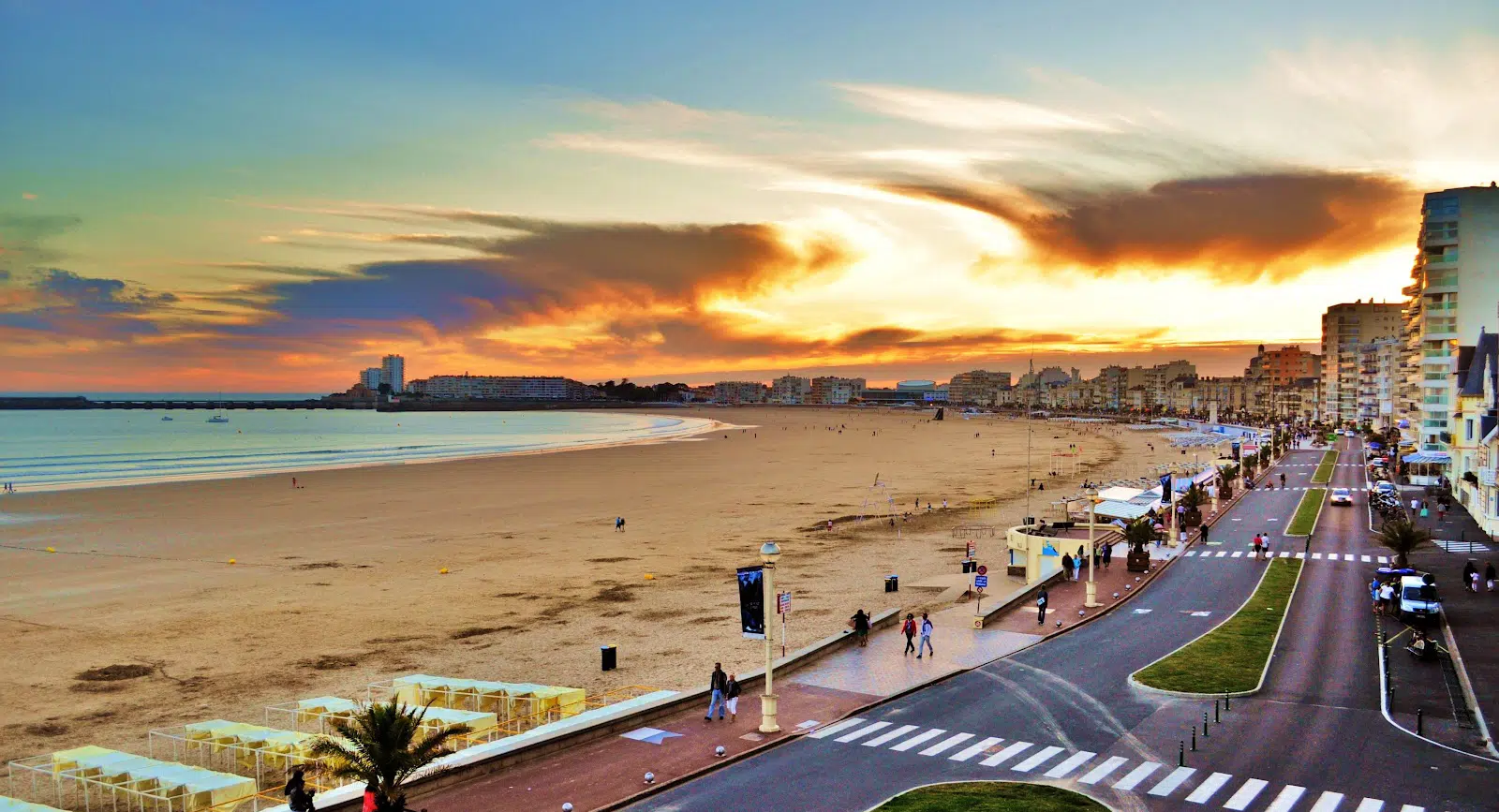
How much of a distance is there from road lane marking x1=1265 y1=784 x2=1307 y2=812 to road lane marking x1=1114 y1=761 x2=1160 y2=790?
88.5 inches

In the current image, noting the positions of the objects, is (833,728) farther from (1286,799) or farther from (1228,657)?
(1228,657)

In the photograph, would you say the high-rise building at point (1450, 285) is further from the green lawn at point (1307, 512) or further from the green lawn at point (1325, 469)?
the green lawn at point (1307, 512)

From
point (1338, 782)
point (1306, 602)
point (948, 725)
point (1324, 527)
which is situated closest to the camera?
point (1338, 782)

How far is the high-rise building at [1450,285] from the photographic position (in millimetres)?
75312

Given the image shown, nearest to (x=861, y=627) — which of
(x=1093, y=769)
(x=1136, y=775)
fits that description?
(x=1093, y=769)

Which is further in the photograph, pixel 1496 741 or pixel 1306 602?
pixel 1306 602

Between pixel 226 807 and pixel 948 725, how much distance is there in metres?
14.9

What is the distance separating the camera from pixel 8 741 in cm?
2428

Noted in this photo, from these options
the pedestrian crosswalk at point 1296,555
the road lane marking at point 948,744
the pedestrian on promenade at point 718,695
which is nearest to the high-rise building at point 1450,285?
the pedestrian crosswalk at point 1296,555

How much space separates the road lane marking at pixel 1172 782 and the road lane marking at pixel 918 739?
480 cm

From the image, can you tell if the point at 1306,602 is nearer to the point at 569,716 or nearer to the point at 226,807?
the point at 569,716

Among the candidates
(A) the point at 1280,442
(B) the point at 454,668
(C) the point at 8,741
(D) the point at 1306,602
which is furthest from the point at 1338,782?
(A) the point at 1280,442

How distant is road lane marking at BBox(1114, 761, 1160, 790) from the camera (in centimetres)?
1808

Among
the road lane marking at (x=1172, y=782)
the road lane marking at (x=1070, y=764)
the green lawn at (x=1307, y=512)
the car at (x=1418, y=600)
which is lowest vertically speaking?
the road lane marking at (x=1070, y=764)
